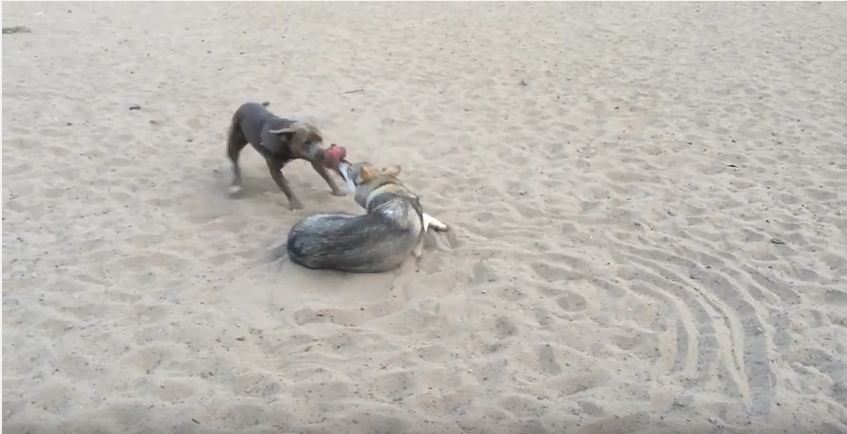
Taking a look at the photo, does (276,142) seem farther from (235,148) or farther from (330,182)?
(235,148)

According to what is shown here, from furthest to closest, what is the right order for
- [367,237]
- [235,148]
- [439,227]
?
[235,148] < [439,227] < [367,237]

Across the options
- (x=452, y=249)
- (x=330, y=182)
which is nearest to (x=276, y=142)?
(x=330, y=182)

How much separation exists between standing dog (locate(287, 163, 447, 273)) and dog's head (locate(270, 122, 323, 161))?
0.60 m

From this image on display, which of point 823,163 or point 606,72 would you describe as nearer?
point 823,163

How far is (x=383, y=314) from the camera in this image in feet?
13.0

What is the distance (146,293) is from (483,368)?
1.82 metres

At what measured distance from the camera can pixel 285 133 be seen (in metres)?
4.87

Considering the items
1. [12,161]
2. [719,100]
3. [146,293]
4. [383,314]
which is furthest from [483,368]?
[719,100]

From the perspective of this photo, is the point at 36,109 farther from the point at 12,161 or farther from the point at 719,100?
the point at 719,100

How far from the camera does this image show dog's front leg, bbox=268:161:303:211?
5.07 metres

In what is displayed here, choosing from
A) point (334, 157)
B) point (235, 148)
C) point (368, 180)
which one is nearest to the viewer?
point (368, 180)

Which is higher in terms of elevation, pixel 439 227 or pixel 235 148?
pixel 439 227

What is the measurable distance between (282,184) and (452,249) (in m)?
1.24

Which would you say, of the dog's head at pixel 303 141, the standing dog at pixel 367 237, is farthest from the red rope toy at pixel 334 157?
the standing dog at pixel 367 237
